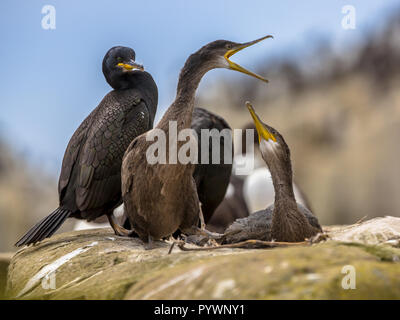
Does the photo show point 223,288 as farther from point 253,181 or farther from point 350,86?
point 350,86

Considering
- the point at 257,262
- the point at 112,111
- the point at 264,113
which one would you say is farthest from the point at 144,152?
the point at 264,113

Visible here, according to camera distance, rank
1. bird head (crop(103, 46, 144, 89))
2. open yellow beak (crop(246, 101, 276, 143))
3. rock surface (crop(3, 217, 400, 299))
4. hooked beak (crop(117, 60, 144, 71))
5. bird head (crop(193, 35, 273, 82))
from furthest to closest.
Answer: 1. bird head (crop(103, 46, 144, 89))
2. hooked beak (crop(117, 60, 144, 71))
3. open yellow beak (crop(246, 101, 276, 143))
4. bird head (crop(193, 35, 273, 82))
5. rock surface (crop(3, 217, 400, 299))

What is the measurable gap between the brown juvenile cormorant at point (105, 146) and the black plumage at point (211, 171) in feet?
2.14

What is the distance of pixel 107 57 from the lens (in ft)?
15.1

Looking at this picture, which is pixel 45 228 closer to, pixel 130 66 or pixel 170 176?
→ pixel 170 176

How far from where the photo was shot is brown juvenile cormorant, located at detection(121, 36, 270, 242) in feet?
11.3

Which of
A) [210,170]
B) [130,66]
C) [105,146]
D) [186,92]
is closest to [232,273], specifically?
[186,92]

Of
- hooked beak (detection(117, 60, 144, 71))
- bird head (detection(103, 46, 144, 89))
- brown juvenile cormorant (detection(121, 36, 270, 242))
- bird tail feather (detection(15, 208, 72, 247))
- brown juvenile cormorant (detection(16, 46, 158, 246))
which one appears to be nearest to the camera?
brown juvenile cormorant (detection(121, 36, 270, 242))

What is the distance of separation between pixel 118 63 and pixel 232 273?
279 centimetres

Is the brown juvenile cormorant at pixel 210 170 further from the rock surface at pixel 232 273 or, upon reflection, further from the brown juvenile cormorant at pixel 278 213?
the rock surface at pixel 232 273

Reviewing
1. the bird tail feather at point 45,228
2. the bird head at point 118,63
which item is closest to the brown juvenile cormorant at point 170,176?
the bird tail feather at point 45,228

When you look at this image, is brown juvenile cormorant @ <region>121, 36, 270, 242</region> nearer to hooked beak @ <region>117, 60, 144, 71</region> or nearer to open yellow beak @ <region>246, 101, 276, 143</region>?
open yellow beak @ <region>246, 101, 276, 143</region>

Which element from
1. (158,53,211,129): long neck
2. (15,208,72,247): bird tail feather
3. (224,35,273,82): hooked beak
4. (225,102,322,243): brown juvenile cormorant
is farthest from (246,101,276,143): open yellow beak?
(15,208,72,247): bird tail feather
